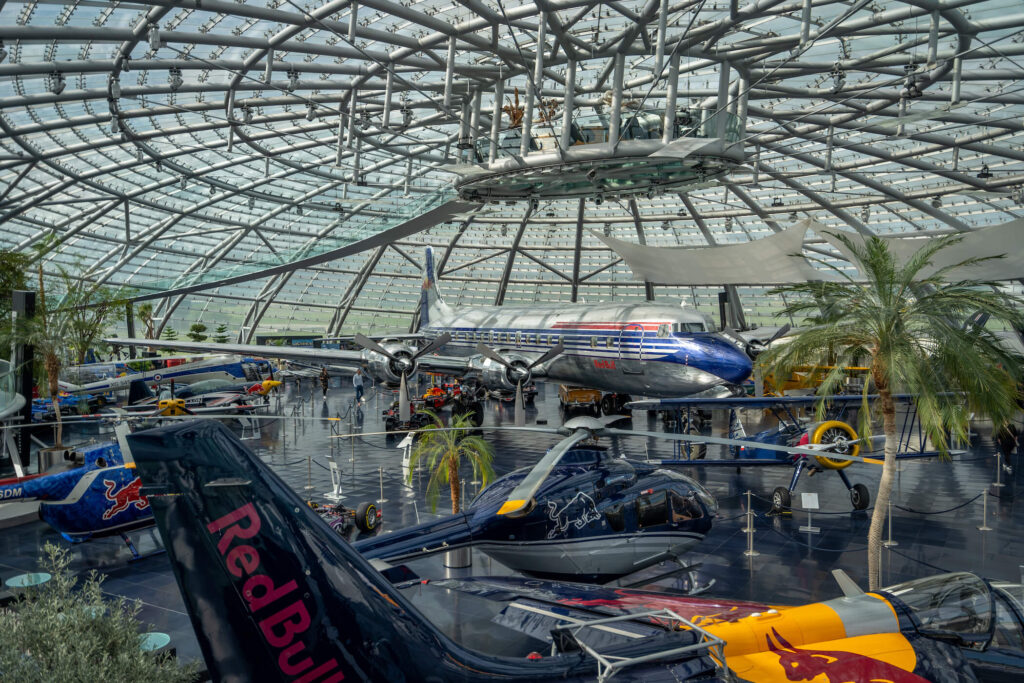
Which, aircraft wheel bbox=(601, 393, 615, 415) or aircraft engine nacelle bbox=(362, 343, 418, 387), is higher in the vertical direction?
aircraft engine nacelle bbox=(362, 343, 418, 387)

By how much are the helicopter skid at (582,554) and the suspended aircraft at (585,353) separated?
1095 centimetres

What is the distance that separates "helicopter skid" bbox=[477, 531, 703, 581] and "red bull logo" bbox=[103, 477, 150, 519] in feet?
26.7

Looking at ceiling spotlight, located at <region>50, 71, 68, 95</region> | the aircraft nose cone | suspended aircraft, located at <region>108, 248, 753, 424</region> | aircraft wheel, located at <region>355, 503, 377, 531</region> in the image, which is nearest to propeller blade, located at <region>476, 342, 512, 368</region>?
suspended aircraft, located at <region>108, 248, 753, 424</region>

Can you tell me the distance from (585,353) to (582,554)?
1636 centimetres

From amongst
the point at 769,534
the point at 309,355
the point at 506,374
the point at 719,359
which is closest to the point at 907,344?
the point at 769,534

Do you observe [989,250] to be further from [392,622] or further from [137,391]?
[137,391]

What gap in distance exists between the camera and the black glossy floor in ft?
43.7

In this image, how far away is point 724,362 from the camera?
23.1 meters

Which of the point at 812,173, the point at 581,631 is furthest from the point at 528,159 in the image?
the point at 812,173

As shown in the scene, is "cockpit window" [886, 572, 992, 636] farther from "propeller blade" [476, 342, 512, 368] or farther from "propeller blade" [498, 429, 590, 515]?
"propeller blade" [476, 342, 512, 368]

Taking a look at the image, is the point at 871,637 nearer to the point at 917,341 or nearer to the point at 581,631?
the point at 581,631

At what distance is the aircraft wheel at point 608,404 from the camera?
3550cm

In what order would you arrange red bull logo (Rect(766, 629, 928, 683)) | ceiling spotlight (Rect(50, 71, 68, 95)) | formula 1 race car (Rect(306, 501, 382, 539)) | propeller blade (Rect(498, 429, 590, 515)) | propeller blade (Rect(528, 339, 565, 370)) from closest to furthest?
1. red bull logo (Rect(766, 629, 928, 683))
2. propeller blade (Rect(498, 429, 590, 515))
3. formula 1 race car (Rect(306, 501, 382, 539))
4. ceiling spotlight (Rect(50, 71, 68, 95))
5. propeller blade (Rect(528, 339, 565, 370))

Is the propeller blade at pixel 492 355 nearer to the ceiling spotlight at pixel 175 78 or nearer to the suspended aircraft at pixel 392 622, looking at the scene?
the ceiling spotlight at pixel 175 78
